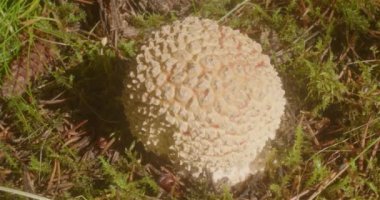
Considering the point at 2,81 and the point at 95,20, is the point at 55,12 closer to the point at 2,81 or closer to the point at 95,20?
the point at 95,20

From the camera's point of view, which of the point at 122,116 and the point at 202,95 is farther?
the point at 122,116

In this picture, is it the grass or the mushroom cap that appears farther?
the grass

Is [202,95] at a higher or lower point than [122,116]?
higher

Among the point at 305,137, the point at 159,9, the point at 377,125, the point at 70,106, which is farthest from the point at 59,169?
the point at 377,125

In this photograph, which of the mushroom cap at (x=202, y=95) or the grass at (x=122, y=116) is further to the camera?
the grass at (x=122, y=116)
